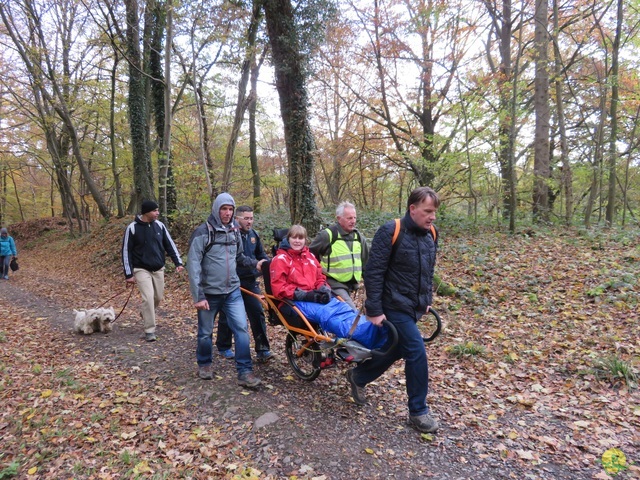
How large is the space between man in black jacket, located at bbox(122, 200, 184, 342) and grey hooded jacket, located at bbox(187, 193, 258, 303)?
6.21ft

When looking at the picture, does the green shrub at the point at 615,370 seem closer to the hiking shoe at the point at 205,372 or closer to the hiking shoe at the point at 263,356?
the hiking shoe at the point at 263,356

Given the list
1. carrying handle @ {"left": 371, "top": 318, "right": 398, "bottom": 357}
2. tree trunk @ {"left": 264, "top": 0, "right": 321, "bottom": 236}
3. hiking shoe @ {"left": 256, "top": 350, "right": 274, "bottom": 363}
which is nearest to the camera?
carrying handle @ {"left": 371, "top": 318, "right": 398, "bottom": 357}

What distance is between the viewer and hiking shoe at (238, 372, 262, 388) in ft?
14.1

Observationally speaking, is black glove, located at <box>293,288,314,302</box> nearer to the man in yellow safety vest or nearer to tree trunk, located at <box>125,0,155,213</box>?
the man in yellow safety vest

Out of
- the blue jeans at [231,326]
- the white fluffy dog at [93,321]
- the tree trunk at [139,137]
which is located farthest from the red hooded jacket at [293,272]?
the tree trunk at [139,137]

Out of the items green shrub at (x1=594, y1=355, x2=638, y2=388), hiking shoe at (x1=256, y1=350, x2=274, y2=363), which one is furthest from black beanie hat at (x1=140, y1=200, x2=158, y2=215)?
green shrub at (x1=594, y1=355, x2=638, y2=388)

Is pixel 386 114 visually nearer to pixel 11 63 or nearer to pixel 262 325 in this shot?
pixel 262 325

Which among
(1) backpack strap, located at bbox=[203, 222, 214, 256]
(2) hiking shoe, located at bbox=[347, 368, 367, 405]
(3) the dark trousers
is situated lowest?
(2) hiking shoe, located at bbox=[347, 368, 367, 405]

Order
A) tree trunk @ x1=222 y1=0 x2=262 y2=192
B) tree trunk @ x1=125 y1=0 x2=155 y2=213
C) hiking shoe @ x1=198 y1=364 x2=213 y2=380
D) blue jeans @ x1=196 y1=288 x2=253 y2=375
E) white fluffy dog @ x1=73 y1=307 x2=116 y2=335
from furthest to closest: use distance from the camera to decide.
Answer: tree trunk @ x1=125 y1=0 x2=155 y2=213
tree trunk @ x1=222 y1=0 x2=262 y2=192
white fluffy dog @ x1=73 y1=307 x2=116 y2=335
hiking shoe @ x1=198 y1=364 x2=213 y2=380
blue jeans @ x1=196 y1=288 x2=253 y2=375

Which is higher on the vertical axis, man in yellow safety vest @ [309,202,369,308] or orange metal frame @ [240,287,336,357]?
man in yellow safety vest @ [309,202,369,308]

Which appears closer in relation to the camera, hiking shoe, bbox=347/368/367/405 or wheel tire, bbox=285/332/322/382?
hiking shoe, bbox=347/368/367/405

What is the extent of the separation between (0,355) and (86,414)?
9.46 feet

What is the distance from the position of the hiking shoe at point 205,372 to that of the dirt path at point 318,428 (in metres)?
0.07

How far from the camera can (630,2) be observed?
9.78 meters
